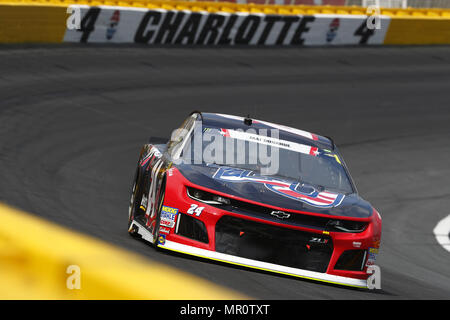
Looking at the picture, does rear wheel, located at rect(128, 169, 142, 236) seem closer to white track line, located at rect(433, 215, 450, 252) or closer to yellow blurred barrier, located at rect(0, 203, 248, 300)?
yellow blurred barrier, located at rect(0, 203, 248, 300)

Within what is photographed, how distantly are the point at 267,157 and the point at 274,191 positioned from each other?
94 centimetres

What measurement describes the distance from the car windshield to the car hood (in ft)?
0.63

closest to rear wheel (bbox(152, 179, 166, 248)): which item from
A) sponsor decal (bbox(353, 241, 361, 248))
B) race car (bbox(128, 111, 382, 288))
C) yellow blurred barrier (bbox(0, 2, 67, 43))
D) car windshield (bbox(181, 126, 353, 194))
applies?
race car (bbox(128, 111, 382, 288))

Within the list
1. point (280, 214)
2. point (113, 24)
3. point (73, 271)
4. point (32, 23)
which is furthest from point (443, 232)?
point (113, 24)

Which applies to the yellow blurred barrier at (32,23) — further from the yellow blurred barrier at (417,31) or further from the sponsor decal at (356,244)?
the sponsor decal at (356,244)

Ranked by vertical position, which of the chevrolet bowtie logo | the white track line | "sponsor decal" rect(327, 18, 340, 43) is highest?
"sponsor decal" rect(327, 18, 340, 43)

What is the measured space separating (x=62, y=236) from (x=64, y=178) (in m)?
7.52

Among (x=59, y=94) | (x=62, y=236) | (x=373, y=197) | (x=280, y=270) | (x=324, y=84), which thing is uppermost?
(x=324, y=84)

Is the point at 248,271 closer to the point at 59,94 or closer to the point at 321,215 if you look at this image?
the point at 321,215

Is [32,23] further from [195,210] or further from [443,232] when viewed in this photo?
[195,210]

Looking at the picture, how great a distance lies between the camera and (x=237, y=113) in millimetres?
17422

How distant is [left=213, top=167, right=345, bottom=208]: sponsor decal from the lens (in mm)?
6764

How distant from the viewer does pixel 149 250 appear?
7.06 meters

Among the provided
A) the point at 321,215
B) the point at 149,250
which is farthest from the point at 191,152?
the point at 321,215
